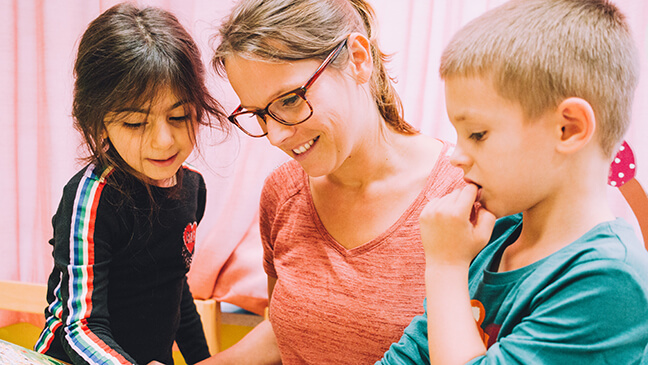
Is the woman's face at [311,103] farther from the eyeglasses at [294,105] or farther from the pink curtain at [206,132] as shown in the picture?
the pink curtain at [206,132]

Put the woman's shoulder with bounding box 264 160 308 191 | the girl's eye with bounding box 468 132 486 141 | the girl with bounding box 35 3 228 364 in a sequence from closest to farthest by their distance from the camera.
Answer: the girl's eye with bounding box 468 132 486 141 < the girl with bounding box 35 3 228 364 < the woman's shoulder with bounding box 264 160 308 191

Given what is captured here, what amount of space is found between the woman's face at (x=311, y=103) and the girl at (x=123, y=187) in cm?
19

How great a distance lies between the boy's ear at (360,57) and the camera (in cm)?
100

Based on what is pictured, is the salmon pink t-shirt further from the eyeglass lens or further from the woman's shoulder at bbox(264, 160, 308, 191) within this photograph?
the eyeglass lens

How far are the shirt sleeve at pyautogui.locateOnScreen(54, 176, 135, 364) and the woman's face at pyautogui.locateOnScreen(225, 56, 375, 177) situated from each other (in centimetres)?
39

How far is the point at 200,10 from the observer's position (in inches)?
70.4

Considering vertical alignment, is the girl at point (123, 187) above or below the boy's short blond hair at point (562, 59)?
below

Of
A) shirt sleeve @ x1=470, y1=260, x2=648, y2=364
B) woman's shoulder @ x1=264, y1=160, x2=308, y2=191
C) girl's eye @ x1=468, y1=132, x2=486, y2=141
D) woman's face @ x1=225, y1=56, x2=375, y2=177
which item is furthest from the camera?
woman's shoulder @ x1=264, y1=160, x2=308, y2=191

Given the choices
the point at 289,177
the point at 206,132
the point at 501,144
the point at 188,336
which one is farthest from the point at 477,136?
the point at 206,132


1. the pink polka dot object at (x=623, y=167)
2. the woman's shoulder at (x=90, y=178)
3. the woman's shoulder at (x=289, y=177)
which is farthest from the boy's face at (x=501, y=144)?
the woman's shoulder at (x=90, y=178)

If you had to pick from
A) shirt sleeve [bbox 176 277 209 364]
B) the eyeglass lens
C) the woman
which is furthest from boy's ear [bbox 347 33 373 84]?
shirt sleeve [bbox 176 277 209 364]

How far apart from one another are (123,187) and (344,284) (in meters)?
0.51

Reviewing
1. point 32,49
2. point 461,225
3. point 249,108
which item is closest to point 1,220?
point 32,49

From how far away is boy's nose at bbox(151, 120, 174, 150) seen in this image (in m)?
1.08
